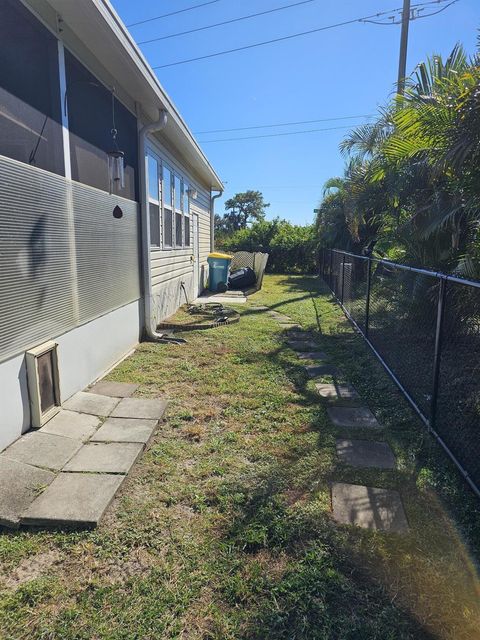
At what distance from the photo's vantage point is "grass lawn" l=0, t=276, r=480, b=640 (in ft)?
5.20

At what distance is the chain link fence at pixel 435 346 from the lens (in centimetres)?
310

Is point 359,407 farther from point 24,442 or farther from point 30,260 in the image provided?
point 30,260

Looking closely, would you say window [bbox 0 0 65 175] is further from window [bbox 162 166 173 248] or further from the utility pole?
the utility pole

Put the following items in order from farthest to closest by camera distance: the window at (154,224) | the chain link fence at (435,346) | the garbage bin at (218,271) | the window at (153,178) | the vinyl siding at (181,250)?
1. the garbage bin at (218,271)
2. the vinyl siding at (181,250)
3. the window at (154,224)
4. the window at (153,178)
5. the chain link fence at (435,346)

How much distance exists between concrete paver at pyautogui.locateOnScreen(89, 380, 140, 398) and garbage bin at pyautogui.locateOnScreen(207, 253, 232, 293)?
323 inches

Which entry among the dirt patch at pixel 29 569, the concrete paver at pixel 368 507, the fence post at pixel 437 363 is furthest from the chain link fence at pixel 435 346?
the dirt patch at pixel 29 569

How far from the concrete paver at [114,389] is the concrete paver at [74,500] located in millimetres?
1429

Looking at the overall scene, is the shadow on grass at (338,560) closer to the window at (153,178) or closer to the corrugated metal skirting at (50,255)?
the corrugated metal skirting at (50,255)

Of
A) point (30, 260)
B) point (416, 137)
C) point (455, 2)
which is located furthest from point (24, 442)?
point (455, 2)

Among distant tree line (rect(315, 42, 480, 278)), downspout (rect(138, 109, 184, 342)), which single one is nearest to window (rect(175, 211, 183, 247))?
downspout (rect(138, 109, 184, 342))

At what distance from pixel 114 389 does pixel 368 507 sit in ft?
8.64

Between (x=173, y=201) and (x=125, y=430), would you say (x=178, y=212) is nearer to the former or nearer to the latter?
(x=173, y=201)

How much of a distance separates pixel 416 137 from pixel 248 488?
3754 millimetres

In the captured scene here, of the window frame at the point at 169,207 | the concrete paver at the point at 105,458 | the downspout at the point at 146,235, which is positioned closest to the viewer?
the concrete paver at the point at 105,458
